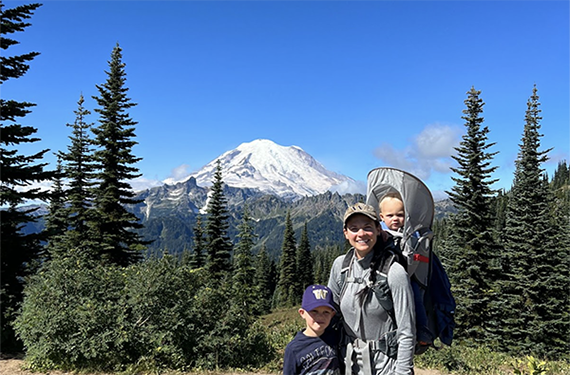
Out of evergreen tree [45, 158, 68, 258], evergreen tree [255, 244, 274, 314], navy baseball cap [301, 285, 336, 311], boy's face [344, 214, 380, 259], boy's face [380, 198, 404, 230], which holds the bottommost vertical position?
evergreen tree [255, 244, 274, 314]

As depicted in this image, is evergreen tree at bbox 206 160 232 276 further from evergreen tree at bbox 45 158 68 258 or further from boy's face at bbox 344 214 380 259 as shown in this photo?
boy's face at bbox 344 214 380 259

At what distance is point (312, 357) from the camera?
3014 millimetres

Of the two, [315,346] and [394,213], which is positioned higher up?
[394,213]

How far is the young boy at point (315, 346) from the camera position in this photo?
117 inches

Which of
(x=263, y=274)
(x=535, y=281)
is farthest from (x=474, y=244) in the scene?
(x=263, y=274)

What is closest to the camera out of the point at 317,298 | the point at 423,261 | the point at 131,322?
the point at 423,261

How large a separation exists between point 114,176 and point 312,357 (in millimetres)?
19739

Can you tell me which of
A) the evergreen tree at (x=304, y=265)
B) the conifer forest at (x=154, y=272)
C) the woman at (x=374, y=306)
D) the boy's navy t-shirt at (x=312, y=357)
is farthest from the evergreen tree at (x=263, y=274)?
the woman at (x=374, y=306)

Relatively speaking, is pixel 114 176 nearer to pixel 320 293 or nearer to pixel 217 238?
pixel 217 238

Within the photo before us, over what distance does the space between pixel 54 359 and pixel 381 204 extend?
8885mm

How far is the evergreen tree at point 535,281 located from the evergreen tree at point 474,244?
1.18 m

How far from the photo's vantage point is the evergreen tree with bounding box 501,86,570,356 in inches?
862

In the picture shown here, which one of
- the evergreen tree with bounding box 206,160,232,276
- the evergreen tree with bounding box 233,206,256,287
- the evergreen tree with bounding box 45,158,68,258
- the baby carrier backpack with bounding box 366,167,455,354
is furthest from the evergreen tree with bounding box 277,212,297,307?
the baby carrier backpack with bounding box 366,167,455,354

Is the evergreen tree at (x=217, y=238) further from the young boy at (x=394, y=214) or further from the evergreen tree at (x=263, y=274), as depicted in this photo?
the evergreen tree at (x=263, y=274)
